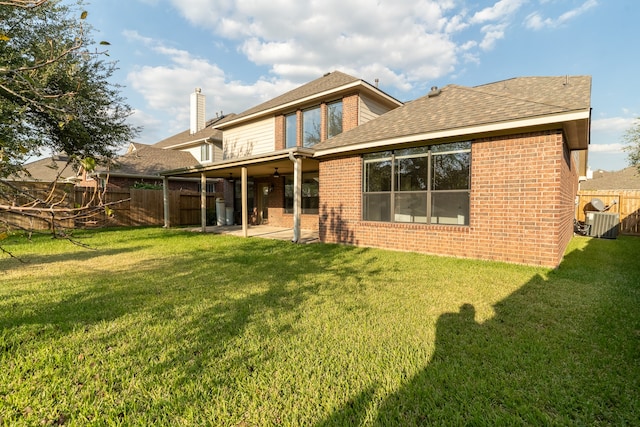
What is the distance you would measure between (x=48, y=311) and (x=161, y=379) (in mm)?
2491

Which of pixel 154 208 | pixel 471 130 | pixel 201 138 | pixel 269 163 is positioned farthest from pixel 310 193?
pixel 201 138

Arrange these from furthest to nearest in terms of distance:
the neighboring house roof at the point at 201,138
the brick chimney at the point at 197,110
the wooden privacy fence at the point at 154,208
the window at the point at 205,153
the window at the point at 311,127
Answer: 1. the brick chimney at the point at 197,110
2. the window at the point at 205,153
3. the neighboring house roof at the point at 201,138
4. the wooden privacy fence at the point at 154,208
5. the window at the point at 311,127

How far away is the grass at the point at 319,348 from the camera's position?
6.92ft

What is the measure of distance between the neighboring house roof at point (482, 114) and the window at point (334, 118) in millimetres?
2655

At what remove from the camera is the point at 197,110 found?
78.3 feet

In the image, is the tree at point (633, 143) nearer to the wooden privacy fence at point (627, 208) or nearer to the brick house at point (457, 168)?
the wooden privacy fence at point (627, 208)

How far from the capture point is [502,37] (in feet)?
38.7

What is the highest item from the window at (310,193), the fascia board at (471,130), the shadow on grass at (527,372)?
the fascia board at (471,130)

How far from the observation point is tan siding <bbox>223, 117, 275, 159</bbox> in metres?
14.4

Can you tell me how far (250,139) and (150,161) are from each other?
9631mm

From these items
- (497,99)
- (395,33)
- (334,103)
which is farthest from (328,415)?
(395,33)

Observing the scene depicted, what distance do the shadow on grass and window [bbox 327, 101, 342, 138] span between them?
9316 mm

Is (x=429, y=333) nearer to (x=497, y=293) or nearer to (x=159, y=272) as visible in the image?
(x=497, y=293)

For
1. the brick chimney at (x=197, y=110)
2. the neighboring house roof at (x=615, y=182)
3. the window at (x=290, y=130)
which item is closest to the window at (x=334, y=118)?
the window at (x=290, y=130)
